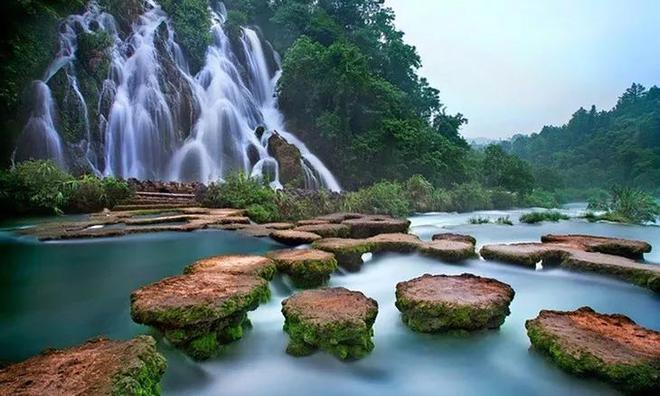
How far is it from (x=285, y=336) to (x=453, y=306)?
1.23 m

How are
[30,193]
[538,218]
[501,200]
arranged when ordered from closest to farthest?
1. [30,193]
2. [538,218]
3. [501,200]

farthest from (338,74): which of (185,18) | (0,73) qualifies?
(0,73)

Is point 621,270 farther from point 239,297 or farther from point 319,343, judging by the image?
point 239,297

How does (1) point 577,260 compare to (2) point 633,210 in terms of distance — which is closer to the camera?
(1) point 577,260

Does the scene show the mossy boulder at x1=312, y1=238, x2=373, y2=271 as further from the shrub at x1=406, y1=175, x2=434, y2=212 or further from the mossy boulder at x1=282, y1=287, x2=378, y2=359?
the shrub at x1=406, y1=175, x2=434, y2=212

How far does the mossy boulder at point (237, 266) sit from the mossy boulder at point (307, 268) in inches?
5.1

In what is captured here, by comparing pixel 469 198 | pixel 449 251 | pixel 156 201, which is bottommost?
pixel 449 251

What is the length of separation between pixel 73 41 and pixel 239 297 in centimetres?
1569

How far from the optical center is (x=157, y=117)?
596 inches

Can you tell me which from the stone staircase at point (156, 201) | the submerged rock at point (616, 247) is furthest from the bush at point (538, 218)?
the stone staircase at point (156, 201)

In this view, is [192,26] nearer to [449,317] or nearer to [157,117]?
[157,117]

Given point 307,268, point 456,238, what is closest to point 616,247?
point 456,238

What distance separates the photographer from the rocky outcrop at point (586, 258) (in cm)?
395

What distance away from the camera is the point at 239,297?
2.66 metres
